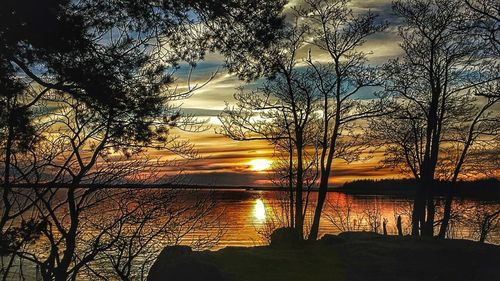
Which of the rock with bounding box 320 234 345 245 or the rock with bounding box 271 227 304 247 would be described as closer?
the rock with bounding box 320 234 345 245

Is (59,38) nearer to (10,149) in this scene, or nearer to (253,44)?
(10,149)

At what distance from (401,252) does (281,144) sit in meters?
10.9

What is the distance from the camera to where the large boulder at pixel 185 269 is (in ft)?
35.1

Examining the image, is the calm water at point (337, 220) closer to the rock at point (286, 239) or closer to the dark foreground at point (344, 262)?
the rock at point (286, 239)

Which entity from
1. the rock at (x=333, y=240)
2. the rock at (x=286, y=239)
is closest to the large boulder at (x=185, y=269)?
the rock at (x=286, y=239)

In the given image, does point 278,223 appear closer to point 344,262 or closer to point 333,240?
point 333,240

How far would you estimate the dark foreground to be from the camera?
35.3ft

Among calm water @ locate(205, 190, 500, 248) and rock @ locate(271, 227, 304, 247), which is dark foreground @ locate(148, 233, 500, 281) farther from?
calm water @ locate(205, 190, 500, 248)

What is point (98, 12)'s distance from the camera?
23.3ft

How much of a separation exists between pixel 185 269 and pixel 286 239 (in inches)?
186

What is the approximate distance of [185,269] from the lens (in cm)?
1105

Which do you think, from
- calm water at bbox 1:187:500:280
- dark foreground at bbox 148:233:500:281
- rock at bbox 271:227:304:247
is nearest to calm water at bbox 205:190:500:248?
calm water at bbox 1:187:500:280

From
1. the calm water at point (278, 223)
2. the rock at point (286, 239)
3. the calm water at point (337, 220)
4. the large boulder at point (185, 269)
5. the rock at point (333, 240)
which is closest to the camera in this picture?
the large boulder at point (185, 269)

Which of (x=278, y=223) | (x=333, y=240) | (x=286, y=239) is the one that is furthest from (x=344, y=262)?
(x=278, y=223)
